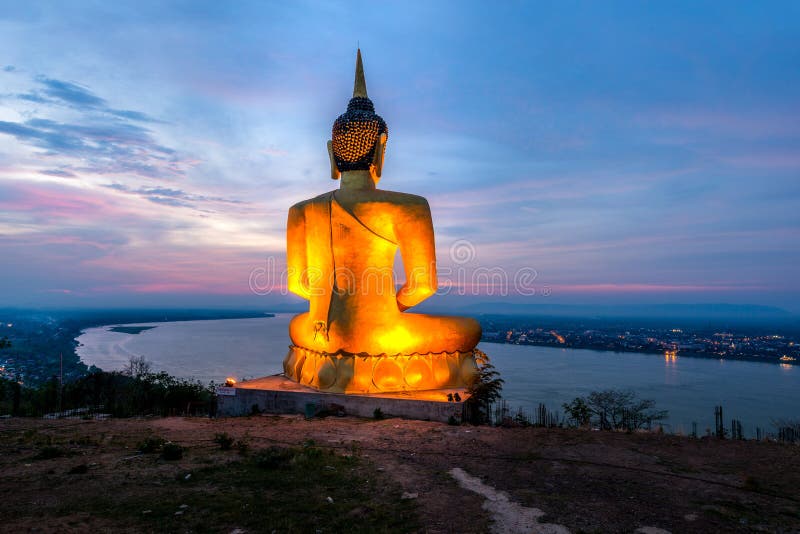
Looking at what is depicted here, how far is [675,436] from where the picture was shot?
9.29 m

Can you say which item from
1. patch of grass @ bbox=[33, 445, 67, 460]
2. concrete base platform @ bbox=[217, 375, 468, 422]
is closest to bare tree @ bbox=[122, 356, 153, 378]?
concrete base platform @ bbox=[217, 375, 468, 422]

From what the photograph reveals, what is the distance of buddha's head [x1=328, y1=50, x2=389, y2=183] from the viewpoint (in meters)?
13.8

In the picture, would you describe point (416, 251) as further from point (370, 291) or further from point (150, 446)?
point (150, 446)

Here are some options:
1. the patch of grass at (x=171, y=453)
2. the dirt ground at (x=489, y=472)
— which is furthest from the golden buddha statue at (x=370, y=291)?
the patch of grass at (x=171, y=453)

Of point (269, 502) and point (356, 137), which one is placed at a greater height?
point (356, 137)

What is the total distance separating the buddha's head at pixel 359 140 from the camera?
13805 mm

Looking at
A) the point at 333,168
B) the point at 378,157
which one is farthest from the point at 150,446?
the point at 378,157

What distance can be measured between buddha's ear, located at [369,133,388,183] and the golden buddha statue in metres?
0.03

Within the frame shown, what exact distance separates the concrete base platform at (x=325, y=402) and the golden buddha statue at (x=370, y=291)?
470 mm

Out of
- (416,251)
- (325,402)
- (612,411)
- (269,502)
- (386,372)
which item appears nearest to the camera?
(269,502)

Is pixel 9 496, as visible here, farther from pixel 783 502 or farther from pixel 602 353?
pixel 602 353

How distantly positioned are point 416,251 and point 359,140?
149 inches

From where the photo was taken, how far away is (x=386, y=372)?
12.6 meters

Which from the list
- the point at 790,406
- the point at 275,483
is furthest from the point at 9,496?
the point at 790,406
